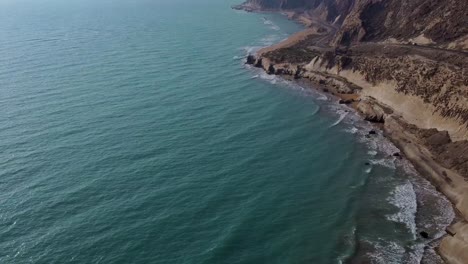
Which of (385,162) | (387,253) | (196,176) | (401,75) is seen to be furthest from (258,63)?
(387,253)

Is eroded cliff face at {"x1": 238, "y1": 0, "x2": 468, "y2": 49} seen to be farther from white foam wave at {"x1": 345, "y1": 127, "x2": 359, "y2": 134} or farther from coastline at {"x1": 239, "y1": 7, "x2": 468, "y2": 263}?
white foam wave at {"x1": 345, "y1": 127, "x2": 359, "y2": 134}

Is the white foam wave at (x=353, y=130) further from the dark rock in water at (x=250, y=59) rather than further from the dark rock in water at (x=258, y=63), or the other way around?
the dark rock in water at (x=250, y=59)

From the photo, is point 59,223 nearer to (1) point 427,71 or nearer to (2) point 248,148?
(2) point 248,148

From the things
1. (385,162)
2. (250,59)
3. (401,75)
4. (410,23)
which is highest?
(410,23)

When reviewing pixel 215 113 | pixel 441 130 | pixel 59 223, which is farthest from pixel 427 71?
pixel 59 223

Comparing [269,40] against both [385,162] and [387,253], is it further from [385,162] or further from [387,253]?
[387,253]

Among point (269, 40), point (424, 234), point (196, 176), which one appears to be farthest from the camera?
point (269, 40)
